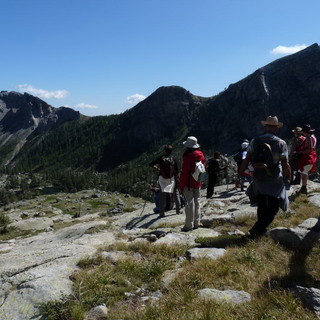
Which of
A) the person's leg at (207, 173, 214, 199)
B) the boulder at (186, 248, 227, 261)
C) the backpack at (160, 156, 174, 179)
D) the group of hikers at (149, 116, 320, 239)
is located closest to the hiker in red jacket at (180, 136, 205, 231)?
the group of hikers at (149, 116, 320, 239)

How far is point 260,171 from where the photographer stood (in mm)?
9117

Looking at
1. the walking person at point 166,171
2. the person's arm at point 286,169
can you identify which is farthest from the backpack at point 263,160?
the walking person at point 166,171

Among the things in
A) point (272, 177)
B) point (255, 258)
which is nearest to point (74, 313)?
point (255, 258)

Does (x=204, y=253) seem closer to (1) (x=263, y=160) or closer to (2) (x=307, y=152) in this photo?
(1) (x=263, y=160)

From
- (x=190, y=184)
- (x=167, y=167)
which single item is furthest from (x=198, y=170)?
(x=167, y=167)

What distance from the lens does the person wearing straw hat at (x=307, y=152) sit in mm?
15117

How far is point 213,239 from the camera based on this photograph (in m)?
9.81

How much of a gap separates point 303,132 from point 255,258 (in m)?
9.61

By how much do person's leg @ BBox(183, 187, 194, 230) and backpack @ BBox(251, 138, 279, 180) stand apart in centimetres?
355

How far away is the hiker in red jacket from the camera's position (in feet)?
39.4

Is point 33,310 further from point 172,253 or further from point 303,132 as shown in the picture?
point 303,132

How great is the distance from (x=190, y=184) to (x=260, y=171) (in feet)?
11.3

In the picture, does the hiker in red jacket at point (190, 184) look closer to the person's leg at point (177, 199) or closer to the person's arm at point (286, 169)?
the person's arm at point (286, 169)

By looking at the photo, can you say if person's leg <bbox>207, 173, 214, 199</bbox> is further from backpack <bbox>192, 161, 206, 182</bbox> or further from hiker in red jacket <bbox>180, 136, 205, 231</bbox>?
backpack <bbox>192, 161, 206, 182</bbox>
